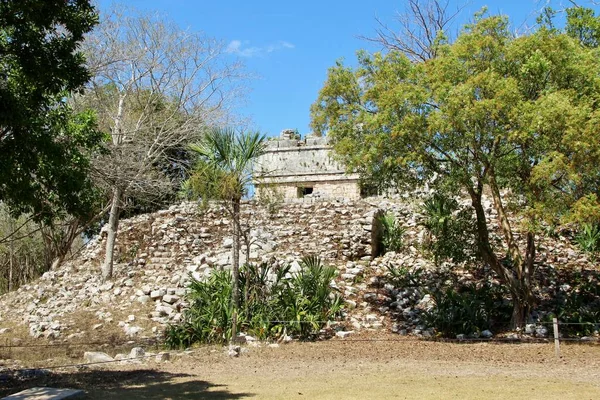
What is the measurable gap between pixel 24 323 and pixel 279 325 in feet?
23.7

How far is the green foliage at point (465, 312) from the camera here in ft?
41.7

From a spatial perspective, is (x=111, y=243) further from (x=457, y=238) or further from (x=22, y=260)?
(x=22, y=260)

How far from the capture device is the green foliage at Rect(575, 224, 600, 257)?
15297 mm

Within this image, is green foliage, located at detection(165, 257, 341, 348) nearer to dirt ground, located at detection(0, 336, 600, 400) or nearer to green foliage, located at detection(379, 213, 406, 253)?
dirt ground, located at detection(0, 336, 600, 400)

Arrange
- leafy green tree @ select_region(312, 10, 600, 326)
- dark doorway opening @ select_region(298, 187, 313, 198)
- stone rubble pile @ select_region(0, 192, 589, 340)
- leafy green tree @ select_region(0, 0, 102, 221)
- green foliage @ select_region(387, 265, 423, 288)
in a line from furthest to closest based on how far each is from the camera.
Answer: dark doorway opening @ select_region(298, 187, 313, 198), green foliage @ select_region(387, 265, 423, 288), stone rubble pile @ select_region(0, 192, 589, 340), leafy green tree @ select_region(312, 10, 600, 326), leafy green tree @ select_region(0, 0, 102, 221)

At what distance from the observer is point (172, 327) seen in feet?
40.3

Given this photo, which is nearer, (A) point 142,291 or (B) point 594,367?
(B) point 594,367

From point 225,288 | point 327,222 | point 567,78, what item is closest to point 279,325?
point 225,288

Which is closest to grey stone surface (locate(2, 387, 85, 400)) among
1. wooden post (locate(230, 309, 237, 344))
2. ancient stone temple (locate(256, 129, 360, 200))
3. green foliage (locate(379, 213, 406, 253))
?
wooden post (locate(230, 309, 237, 344))

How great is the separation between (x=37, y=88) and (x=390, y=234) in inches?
440

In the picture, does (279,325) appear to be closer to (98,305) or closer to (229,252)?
(229,252)

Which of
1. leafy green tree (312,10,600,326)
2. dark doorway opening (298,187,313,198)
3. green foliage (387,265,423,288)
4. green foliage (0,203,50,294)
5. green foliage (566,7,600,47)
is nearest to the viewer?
leafy green tree (312,10,600,326)

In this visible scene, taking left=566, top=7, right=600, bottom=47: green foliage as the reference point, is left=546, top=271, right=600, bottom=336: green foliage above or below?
below

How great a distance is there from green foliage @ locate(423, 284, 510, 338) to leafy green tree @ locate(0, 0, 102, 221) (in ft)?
25.9
